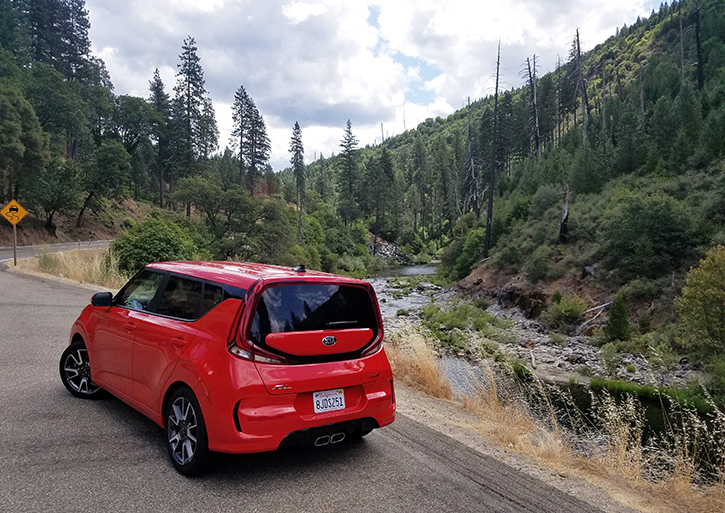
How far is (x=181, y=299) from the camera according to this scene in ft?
13.6

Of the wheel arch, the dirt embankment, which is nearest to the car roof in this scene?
the wheel arch

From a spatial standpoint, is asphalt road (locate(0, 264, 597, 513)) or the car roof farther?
the car roof

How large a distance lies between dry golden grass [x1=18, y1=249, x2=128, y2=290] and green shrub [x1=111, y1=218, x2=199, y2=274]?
512 mm

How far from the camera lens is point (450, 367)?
1573 cm

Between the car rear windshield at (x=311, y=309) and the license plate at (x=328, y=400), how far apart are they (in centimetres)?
53

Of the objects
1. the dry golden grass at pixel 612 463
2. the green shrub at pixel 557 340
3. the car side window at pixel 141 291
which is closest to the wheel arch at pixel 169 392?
the car side window at pixel 141 291

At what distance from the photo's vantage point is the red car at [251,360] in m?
3.41

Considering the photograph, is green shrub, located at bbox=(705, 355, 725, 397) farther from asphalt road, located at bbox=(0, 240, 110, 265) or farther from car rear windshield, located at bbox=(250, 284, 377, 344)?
asphalt road, located at bbox=(0, 240, 110, 265)

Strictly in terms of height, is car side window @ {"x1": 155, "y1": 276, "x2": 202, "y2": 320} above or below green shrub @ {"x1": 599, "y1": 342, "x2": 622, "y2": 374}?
above

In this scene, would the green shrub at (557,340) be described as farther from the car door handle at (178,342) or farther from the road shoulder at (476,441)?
the car door handle at (178,342)

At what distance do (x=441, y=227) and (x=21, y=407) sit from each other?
84.3m

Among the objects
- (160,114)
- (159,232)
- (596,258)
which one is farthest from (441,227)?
(159,232)

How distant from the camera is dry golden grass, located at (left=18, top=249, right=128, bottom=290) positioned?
1745cm

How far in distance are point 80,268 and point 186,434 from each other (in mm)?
18078
